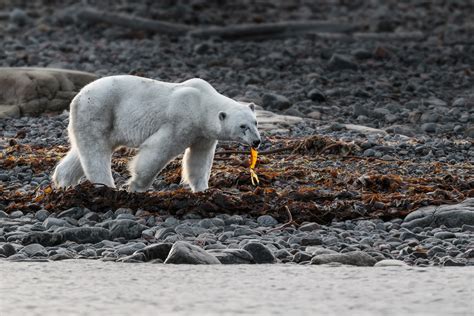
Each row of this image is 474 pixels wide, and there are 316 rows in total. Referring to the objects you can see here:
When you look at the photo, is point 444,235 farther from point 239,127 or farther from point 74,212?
point 74,212

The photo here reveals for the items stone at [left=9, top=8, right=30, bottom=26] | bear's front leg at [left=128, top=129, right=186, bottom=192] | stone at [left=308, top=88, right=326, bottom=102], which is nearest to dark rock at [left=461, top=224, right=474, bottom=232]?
bear's front leg at [left=128, top=129, right=186, bottom=192]

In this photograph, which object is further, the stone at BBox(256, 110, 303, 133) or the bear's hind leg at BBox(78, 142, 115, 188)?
the stone at BBox(256, 110, 303, 133)

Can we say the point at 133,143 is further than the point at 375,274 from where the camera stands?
Yes

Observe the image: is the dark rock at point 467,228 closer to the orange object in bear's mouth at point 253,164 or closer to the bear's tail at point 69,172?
the orange object in bear's mouth at point 253,164

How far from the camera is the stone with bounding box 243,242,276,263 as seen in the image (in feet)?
23.3

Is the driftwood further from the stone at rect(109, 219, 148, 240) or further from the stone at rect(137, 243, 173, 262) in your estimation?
the stone at rect(137, 243, 173, 262)

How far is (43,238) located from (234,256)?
1.55m

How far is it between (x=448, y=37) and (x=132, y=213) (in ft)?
61.6

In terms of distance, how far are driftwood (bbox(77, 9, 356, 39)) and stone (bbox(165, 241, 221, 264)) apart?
58.1 ft

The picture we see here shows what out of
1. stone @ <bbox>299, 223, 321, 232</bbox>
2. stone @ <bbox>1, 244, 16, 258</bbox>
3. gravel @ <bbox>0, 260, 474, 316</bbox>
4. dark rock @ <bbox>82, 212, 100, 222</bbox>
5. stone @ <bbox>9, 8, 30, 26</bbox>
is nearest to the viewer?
gravel @ <bbox>0, 260, 474, 316</bbox>

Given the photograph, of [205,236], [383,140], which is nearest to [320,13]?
[383,140]

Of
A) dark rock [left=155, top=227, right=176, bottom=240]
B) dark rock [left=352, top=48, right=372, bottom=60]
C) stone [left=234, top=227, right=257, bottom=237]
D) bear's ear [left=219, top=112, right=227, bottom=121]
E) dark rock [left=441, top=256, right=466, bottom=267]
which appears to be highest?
bear's ear [left=219, top=112, right=227, bottom=121]

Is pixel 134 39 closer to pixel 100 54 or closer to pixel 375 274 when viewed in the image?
pixel 100 54

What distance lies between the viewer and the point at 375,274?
652 centimetres
